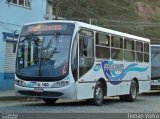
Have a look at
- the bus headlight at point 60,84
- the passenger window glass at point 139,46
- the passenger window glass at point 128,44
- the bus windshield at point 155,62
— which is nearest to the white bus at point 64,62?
the bus headlight at point 60,84

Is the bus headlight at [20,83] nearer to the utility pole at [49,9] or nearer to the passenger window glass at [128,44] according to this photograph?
the passenger window glass at [128,44]

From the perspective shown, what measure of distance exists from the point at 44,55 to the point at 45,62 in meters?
0.26

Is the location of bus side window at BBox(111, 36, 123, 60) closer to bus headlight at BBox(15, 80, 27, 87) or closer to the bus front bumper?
the bus front bumper

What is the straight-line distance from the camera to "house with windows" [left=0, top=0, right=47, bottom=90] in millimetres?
27500

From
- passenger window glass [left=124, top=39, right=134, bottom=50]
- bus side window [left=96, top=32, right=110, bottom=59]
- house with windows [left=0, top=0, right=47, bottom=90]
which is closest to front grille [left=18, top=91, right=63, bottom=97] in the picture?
bus side window [left=96, top=32, right=110, bottom=59]

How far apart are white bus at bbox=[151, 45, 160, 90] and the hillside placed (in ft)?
80.2

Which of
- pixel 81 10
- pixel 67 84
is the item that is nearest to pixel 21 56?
pixel 67 84

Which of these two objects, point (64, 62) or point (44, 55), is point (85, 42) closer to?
point (64, 62)

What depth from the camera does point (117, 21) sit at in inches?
2606

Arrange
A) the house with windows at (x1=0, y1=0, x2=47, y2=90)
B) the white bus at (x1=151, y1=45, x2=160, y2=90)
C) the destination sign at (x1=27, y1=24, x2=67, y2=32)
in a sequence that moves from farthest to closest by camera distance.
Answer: the white bus at (x1=151, y1=45, x2=160, y2=90) < the house with windows at (x1=0, y1=0, x2=47, y2=90) < the destination sign at (x1=27, y1=24, x2=67, y2=32)

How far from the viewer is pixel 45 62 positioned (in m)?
18.4

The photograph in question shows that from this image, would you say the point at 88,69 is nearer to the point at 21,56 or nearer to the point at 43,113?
the point at 21,56

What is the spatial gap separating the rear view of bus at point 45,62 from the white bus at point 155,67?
12.0 m

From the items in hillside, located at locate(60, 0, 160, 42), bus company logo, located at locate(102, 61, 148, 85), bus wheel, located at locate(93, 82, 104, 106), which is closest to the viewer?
bus wheel, located at locate(93, 82, 104, 106)
